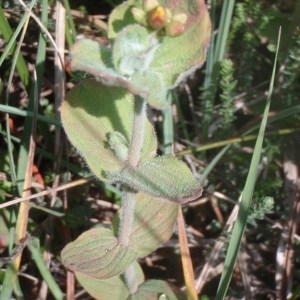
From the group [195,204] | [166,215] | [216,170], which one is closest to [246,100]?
[216,170]

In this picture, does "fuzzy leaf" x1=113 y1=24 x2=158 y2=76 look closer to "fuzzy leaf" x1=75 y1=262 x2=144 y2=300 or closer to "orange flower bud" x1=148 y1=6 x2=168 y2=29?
"orange flower bud" x1=148 y1=6 x2=168 y2=29

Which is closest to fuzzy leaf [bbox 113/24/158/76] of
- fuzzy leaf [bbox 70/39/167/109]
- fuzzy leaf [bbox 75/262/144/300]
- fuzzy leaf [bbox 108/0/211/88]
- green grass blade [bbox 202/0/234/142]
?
fuzzy leaf [bbox 70/39/167/109]

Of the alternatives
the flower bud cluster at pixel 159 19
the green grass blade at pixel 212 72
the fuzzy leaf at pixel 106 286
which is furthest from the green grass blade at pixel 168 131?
the flower bud cluster at pixel 159 19

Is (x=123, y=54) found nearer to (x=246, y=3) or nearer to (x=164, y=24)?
(x=164, y=24)

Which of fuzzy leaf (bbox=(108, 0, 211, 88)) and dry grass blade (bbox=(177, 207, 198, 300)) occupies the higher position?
fuzzy leaf (bbox=(108, 0, 211, 88))

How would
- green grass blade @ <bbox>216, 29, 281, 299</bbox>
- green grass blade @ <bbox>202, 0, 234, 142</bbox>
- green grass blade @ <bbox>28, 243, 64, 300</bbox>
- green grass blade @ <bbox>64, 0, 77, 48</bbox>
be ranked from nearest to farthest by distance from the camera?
1. green grass blade @ <bbox>216, 29, 281, 299</bbox>
2. green grass blade @ <bbox>28, 243, 64, 300</bbox>
3. green grass blade @ <bbox>64, 0, 77, 48</bbox>
4. green grass blade @ <bbox>202, 0, 234, 142</bbox>

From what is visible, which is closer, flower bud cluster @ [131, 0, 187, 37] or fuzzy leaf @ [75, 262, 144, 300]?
flower bud cluster @ [131, 0, 187, 37]
